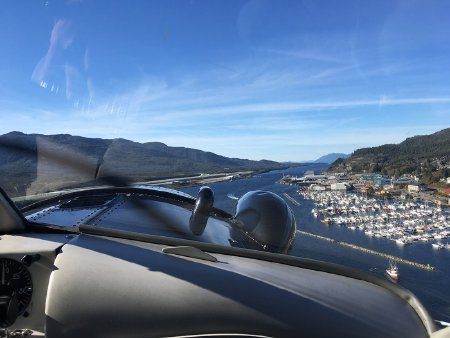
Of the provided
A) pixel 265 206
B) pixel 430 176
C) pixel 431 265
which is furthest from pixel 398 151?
pixel 265 206

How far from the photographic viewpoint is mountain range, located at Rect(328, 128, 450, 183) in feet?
211

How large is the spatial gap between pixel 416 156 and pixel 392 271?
69.7 m

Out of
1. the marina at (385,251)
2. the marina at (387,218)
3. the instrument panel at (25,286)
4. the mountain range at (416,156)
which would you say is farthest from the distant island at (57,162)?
the mountain range at (416,156)

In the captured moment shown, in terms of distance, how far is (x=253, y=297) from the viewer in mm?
1994

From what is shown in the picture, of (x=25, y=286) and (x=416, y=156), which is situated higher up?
(x=416, y=156)

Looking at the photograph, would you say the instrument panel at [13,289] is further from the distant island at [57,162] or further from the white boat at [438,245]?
the white boat at [438,245]

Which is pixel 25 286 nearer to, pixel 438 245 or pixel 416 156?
pixel 438 245

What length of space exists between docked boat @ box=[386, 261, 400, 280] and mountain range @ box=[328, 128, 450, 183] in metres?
25.6

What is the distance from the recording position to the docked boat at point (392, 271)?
26650 millimetres

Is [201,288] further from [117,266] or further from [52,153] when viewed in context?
[52,153]

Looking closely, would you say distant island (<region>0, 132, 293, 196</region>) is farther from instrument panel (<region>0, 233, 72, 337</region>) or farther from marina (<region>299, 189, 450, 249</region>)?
marina (<region>299, 189, 450, 249</region>)

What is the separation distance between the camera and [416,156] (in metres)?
90.4

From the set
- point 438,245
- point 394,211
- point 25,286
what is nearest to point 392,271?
point 438,245

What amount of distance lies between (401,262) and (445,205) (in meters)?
36.0
